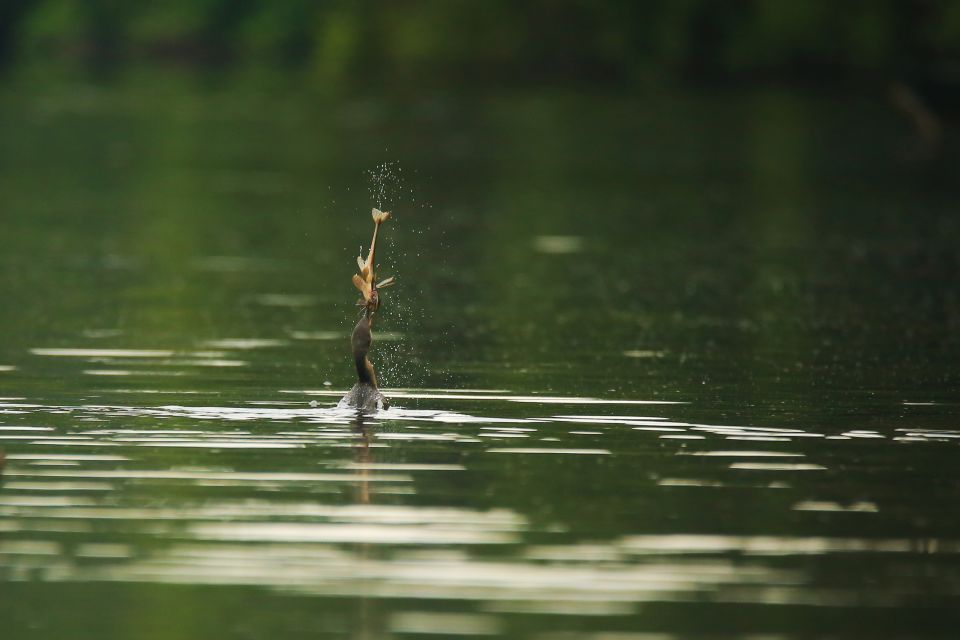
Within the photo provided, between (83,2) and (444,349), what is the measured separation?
142694 millimetres

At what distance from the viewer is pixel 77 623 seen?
36.1ft

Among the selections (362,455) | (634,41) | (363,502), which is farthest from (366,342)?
(634,41)

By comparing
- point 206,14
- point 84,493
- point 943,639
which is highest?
point 206,14

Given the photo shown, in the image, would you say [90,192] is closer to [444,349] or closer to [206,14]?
[444,349]

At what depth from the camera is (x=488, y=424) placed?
→ 16.7 metres

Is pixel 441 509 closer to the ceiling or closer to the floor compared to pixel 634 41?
closer to the floor

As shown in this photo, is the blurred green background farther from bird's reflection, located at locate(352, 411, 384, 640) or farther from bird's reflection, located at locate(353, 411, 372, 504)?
bird's reflection, located at locate(352, 411, 384, 640)

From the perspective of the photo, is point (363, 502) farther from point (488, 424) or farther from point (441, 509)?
point (488, 424)

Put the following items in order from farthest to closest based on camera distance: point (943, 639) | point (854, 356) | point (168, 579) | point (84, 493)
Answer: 1. point (854, 356)
2. point (84, 493)
3. point (168, 579)
4. point (943, 639)

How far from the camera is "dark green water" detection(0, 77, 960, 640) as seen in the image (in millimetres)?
11508

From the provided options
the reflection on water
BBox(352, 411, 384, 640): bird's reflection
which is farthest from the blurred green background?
BBox(352, 411, 384, 640): bird's reflection

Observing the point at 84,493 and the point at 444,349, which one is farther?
the point at 444,349

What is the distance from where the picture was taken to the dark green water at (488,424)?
1151 cm

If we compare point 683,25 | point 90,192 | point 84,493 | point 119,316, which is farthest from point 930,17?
point 84,493
